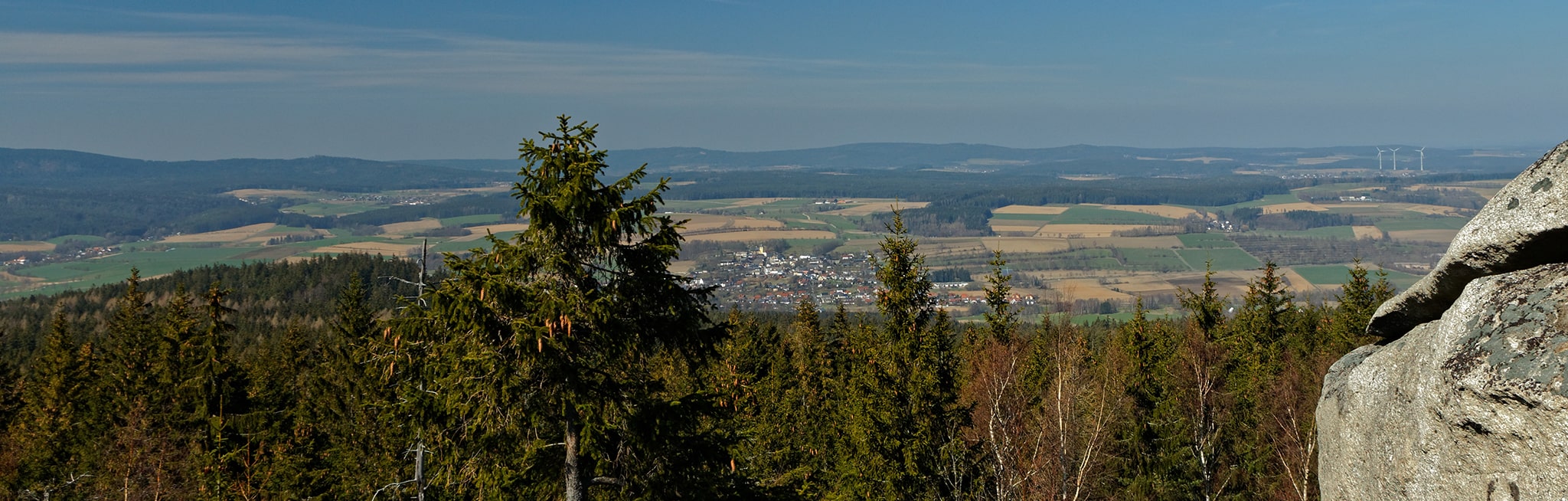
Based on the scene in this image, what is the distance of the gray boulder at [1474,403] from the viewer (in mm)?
4875

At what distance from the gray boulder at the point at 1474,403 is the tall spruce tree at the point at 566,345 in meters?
6.72

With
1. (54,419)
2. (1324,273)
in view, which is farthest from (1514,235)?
(1324,273)

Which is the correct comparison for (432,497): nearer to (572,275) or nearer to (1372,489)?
(572,275)

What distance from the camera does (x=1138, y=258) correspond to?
652 ft

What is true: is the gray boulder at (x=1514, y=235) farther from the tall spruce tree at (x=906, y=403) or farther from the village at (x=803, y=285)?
the village at (x=803, y=285)

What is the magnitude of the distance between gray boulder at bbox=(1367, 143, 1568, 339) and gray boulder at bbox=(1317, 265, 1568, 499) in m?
0.09

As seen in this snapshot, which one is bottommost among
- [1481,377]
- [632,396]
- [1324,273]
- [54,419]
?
[1324,273]

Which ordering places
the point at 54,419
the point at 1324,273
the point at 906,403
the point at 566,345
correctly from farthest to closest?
the point at 1324,273
the point at 54,419
the point at 906,403
the point at 566,345

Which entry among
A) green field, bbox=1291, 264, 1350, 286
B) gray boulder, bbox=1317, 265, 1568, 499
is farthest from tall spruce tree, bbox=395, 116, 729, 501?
green field, bbox=1291, 264, 1350, 286

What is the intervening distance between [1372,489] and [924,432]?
51.7 ft

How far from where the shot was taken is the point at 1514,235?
18.4 ft

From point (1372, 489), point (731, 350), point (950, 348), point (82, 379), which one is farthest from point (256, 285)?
point (1372, 489)

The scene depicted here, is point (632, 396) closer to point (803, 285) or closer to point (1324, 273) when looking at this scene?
point (803, 285)

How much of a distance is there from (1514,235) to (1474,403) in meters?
1.18
